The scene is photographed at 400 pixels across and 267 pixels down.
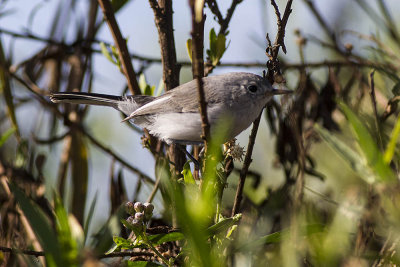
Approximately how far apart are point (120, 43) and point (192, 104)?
1.47 feet

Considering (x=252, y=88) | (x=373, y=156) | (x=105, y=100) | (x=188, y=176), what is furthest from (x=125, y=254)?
(x=105, y=100)

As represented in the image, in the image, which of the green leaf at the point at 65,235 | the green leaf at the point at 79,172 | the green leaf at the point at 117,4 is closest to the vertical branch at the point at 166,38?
the green leaf at the point at 117,4

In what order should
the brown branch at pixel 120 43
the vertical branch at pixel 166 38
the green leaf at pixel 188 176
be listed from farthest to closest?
the vertical branch at pixel 166 38 → the brown branch at pixel 120 43 → the green leaf at pixel 188 176

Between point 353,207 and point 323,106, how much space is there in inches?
32.3

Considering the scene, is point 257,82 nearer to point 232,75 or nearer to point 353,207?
point 232,75

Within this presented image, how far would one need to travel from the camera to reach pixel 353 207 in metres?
0.98

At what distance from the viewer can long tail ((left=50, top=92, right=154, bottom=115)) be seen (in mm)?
1955

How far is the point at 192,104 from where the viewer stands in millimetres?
1979

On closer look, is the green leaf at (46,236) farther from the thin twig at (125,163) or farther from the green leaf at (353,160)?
the thin twig at (125,163)

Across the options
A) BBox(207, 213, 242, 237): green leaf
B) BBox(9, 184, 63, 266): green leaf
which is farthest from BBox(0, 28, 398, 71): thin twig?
BBox(9, 184, 63, 266): green leaf

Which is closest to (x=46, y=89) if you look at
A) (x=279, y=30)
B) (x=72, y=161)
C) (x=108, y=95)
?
(x=108, y=95)

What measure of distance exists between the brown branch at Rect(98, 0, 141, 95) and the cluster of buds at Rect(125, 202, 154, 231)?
65 centimetres

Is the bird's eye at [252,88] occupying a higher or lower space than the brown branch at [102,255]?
higher

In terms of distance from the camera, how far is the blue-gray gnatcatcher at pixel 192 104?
1845mm
